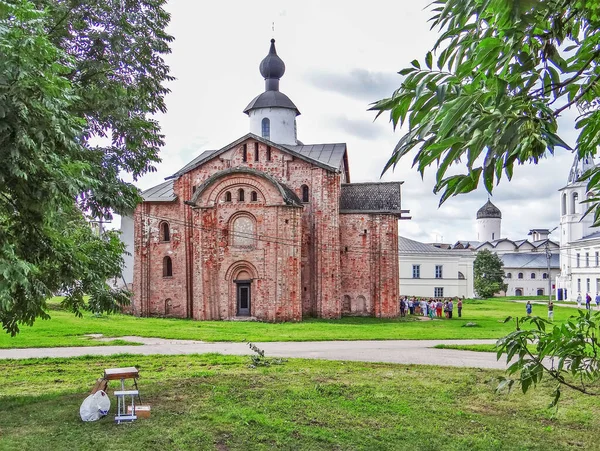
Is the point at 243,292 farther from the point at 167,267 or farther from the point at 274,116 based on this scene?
the point at 274,116

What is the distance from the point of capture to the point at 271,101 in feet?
115

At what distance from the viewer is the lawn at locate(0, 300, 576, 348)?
765 inches

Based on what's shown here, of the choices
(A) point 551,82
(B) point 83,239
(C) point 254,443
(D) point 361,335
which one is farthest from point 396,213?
(A) point 551,82

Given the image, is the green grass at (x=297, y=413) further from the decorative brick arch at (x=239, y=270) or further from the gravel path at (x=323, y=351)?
the decorative brick arch at (x=239, y=270)

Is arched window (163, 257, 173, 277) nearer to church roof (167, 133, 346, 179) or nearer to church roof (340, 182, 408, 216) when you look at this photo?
→ church roof (167, 133, 346, 179)

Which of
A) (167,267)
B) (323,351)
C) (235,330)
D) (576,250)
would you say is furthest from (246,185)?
(576,250)

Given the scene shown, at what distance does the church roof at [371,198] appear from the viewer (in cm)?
3048

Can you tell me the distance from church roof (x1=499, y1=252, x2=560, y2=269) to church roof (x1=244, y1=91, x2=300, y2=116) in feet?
187

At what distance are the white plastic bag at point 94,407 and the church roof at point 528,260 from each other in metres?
80.4

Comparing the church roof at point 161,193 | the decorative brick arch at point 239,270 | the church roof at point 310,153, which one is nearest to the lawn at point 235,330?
the decorative brick arch at point 239,270

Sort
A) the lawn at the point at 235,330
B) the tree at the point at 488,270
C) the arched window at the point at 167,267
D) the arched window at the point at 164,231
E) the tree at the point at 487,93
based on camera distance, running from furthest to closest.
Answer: the tree at the point at 488,270, the arched window at the point at 164,231, the arched window at the point at 167,267, the lawn at the point at 235,330, the tree at the point at 487,93

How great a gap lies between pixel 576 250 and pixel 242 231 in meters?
44.0

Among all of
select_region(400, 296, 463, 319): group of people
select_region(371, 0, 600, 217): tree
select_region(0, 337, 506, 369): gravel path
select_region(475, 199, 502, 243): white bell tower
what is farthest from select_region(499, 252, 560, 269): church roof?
select_region(371, 0, 600, 217): tree

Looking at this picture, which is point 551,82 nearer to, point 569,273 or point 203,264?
point 203,264
